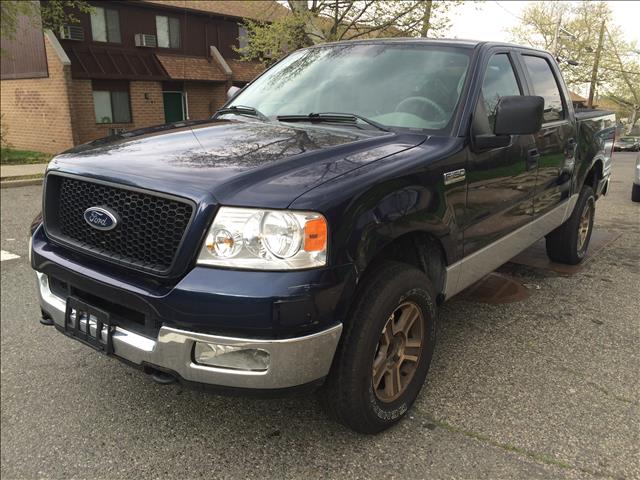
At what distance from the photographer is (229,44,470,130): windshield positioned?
309cm

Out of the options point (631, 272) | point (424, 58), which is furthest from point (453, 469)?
point (631, 272)

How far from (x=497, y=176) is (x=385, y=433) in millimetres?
1640

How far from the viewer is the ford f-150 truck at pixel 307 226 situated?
1.99m

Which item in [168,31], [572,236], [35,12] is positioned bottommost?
[572,236]

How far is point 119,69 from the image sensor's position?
62.8 feet

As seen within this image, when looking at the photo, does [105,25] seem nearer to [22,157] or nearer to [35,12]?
[35,12]

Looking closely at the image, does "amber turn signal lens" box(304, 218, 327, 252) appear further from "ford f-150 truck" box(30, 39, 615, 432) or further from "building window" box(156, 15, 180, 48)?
"building window" box(156, 15, 180, 48)

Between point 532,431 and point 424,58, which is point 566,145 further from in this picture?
point 532,431

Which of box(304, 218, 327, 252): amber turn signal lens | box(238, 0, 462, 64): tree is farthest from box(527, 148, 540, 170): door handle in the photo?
box(238, 0, 462, 64): tree

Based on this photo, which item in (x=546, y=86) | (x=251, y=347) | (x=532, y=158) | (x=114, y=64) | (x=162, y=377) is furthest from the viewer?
(x=114, y=64)

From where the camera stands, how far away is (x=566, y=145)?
4363mm

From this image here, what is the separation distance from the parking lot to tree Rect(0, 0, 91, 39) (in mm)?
12768

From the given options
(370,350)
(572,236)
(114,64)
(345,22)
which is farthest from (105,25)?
(370,350)

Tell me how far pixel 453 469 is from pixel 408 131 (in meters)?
1.73
